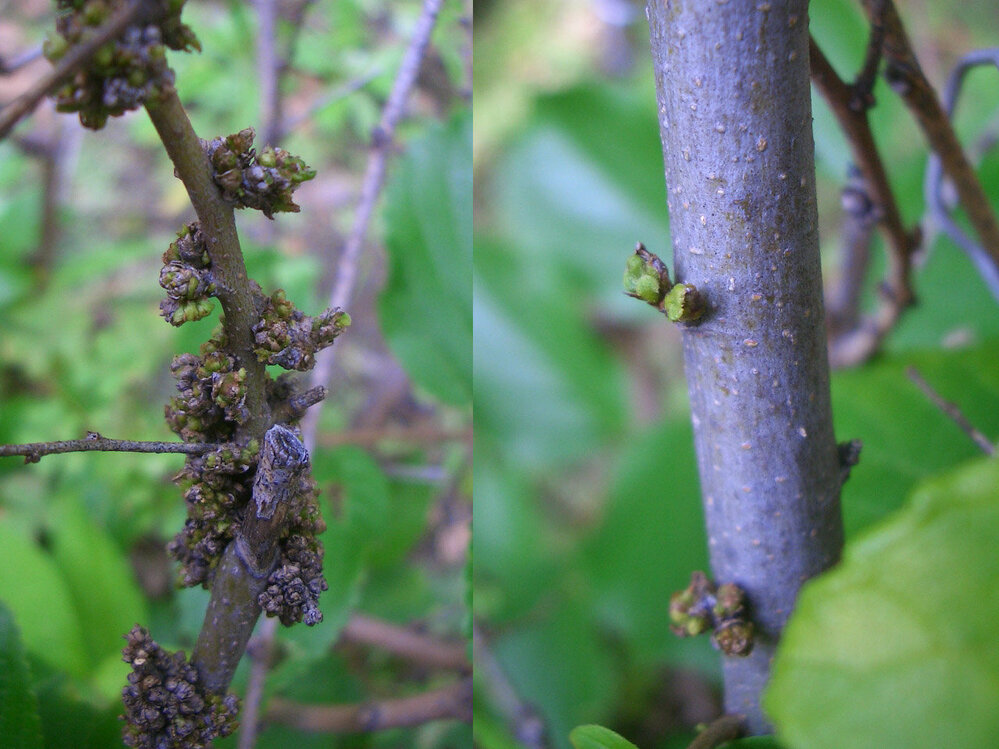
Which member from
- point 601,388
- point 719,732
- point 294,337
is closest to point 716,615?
point 719,732

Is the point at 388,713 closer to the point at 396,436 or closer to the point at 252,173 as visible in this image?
the point at 396,436

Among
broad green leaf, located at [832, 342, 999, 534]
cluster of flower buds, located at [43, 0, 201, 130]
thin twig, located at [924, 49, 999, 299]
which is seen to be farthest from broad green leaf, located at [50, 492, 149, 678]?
thin twig, located at [924, 49, 999, 299]

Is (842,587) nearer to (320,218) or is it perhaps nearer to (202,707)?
(202,707)

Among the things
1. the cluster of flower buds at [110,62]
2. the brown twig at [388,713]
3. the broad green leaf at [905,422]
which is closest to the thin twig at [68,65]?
the cluster of flower buds at [110,62]

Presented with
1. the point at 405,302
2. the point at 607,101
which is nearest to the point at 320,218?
the point at 405,302

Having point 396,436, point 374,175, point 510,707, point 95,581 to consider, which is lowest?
point 510,707
